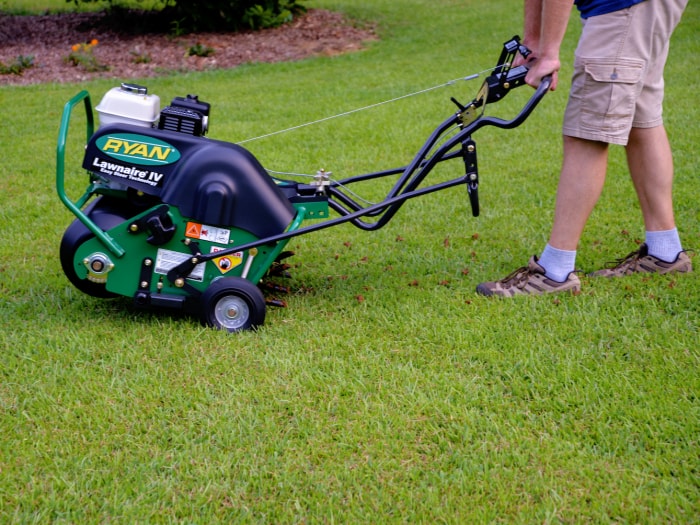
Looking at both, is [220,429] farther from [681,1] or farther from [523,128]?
[523,128]

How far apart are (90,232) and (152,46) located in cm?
725

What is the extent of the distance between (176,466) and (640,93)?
2143 mm

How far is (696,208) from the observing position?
4.04 m

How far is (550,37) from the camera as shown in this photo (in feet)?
9.47

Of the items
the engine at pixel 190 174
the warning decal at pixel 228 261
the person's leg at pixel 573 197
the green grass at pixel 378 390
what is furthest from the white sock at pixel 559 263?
the warning decal at pixel 228 261

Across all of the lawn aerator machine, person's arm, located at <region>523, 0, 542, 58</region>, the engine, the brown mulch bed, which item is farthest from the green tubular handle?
the brown mulch bed

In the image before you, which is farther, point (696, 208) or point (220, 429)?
point (696, 208)

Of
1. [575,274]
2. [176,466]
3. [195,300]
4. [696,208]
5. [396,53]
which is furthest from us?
[396,53]

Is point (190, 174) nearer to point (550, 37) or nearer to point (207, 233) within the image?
point (207, 233)

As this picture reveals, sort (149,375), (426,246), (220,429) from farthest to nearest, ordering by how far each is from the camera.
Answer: (426,246), (149,375), (220,429)

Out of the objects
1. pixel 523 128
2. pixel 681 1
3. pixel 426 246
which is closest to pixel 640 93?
pixel 681 1

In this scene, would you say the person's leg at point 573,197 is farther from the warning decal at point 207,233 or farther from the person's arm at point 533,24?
the warning decal at point 207,233

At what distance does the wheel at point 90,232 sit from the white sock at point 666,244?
2.07m

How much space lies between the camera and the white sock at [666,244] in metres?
3.26
